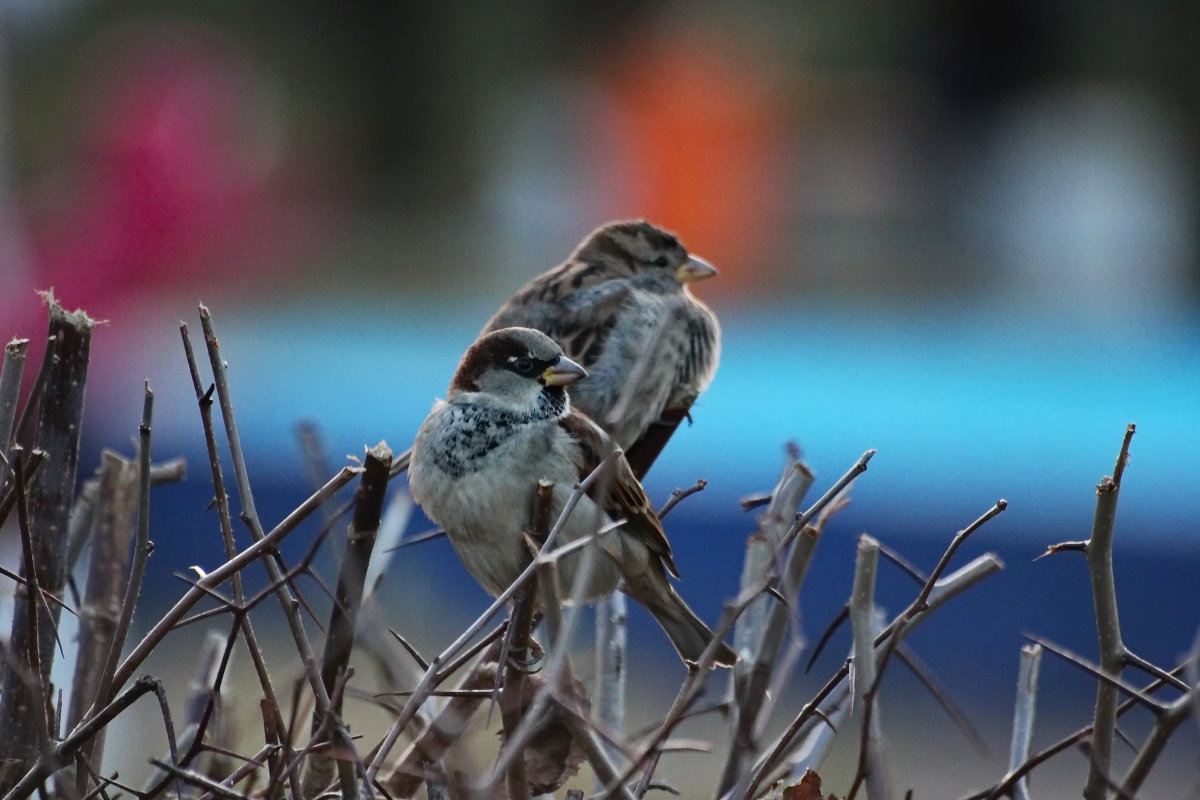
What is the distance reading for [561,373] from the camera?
153 centimetres

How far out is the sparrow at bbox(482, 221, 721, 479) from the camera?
1.98 metres

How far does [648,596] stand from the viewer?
158 centimetres

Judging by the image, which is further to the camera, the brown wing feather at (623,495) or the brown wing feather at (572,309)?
the brown wing feather at (572,309)

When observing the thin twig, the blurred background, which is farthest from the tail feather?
the blurred background

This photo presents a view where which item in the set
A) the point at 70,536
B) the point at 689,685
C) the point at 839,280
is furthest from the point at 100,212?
the point at 689,685

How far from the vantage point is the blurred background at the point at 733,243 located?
3.92 m

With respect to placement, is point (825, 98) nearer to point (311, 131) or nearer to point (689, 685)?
point (311, 131)

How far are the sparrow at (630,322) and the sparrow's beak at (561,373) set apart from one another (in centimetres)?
35

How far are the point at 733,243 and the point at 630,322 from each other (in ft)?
11.4

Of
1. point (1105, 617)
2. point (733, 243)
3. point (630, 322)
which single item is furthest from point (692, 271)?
point (733, 243)

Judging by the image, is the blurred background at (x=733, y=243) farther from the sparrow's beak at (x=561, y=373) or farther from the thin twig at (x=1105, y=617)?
the thin twig at (x=1105, y=617)

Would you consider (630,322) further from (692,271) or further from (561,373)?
(561,373)

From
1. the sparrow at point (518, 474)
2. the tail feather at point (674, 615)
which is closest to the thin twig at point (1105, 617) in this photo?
the sparrow at point (518, 474)

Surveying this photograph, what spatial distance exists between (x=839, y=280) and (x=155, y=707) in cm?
327
